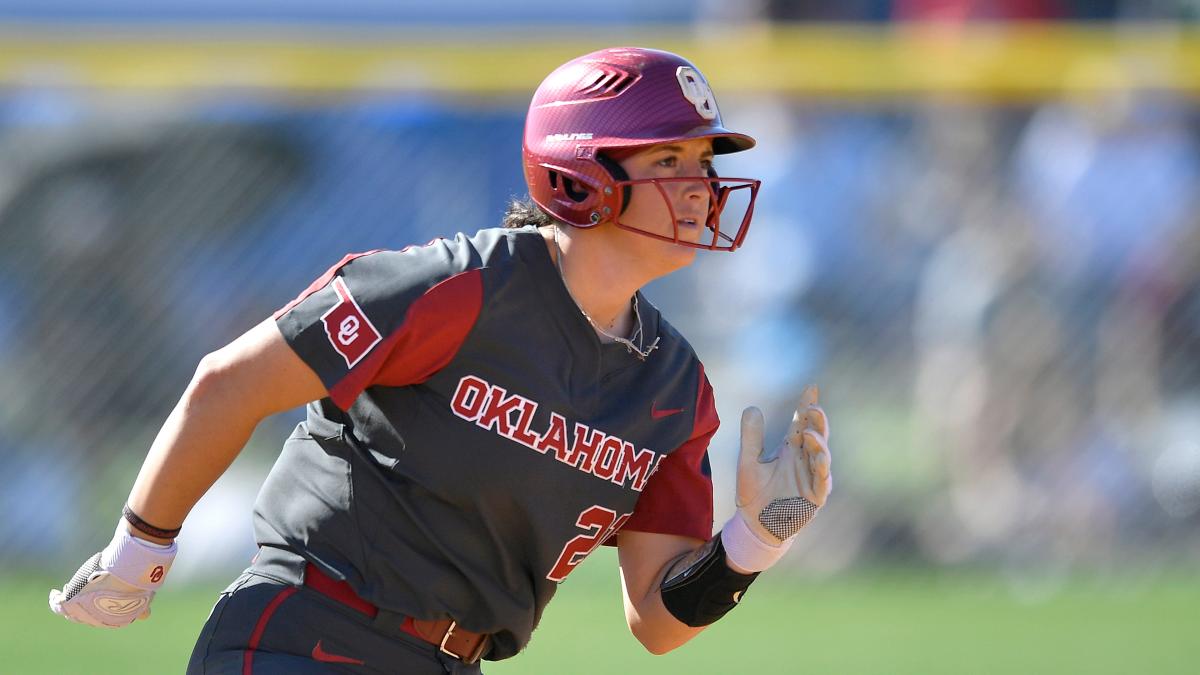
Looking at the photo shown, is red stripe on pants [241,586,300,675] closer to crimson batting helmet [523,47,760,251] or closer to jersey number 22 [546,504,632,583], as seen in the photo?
A: jersey number 22 [546,504,632,583]

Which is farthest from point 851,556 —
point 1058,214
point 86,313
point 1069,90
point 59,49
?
point 59,49

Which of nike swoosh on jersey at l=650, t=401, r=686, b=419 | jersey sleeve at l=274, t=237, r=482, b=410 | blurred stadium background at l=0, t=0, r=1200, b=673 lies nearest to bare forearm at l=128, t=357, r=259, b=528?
jersey sleeve at l=274, t=237, r=482, b=410

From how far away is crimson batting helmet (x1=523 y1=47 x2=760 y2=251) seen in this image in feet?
10.0

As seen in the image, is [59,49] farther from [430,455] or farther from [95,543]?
[430,455]

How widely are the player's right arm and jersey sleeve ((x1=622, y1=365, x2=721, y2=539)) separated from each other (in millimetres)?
812

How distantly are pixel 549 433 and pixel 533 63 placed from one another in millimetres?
4970

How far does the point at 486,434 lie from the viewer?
2936 millimetres

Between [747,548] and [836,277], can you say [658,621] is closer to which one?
[747,548]

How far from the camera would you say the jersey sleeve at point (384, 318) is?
2754 mm

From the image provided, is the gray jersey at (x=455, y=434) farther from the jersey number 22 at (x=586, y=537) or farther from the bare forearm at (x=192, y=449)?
the bare forearm at (x=192, y=449)

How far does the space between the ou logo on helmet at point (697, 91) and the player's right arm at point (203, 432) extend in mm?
961

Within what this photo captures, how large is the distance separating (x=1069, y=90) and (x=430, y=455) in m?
5.61

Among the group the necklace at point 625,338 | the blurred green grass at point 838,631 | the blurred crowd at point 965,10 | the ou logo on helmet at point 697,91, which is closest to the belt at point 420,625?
the necklace at point 625,338

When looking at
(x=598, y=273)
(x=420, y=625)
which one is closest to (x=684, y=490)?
(x=598, y=273)
